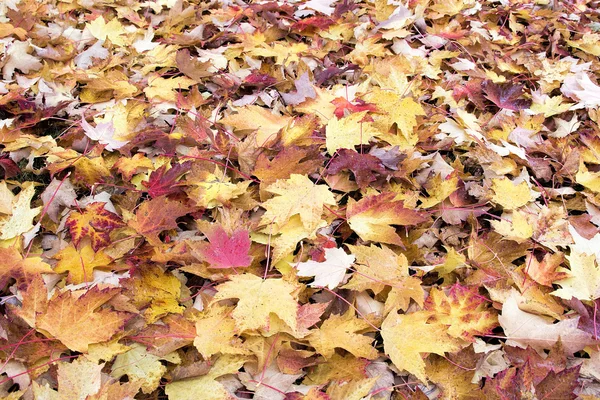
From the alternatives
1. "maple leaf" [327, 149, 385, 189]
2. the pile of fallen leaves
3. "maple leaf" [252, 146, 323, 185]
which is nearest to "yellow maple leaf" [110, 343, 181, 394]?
the pile of fallen leaves

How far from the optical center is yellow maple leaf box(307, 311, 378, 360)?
1.08 metres

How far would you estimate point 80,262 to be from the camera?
127cm

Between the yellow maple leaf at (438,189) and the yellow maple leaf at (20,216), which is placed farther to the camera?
the yellow maple leaf at (438,189)

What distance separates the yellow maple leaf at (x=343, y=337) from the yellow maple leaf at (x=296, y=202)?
0.88 ft

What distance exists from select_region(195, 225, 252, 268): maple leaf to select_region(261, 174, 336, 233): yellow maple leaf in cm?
11

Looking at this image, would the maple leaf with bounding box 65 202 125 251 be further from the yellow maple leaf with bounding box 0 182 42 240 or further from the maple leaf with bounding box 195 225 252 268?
the maple leaf with bounding box 195 225 252 268

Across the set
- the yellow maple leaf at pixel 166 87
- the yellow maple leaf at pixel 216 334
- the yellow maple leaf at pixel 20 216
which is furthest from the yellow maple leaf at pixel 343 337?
the yellow maple leaf at pixel 166 87

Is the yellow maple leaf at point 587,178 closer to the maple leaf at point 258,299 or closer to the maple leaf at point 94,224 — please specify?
the maple leaf at point 258,299

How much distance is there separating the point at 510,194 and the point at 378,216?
47 centimetres

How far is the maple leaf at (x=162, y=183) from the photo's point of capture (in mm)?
1420

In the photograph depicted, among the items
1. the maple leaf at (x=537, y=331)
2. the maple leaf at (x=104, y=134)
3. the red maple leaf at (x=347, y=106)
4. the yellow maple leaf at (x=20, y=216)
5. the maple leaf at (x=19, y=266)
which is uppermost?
the maple leaf at (x=104, y=134)

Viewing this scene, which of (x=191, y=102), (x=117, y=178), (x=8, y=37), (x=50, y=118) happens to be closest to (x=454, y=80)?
(x=191, y=102)

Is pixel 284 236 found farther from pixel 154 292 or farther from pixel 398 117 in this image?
pixel 398 117

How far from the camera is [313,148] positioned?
149 cm
